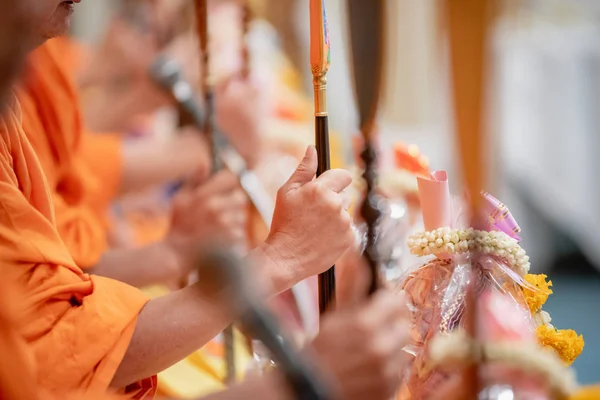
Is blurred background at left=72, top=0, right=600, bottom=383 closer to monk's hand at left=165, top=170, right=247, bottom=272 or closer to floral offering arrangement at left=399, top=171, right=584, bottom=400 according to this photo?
monk's hand at left=165, top=170, right=247, bottom=272

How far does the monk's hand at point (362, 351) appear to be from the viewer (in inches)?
21.6

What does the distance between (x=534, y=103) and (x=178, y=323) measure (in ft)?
6.51

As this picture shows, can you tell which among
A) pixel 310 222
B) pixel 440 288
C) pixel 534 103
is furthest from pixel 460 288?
pixel 534 103

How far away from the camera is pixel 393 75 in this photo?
2.48 meters

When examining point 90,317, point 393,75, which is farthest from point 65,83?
point 393,75

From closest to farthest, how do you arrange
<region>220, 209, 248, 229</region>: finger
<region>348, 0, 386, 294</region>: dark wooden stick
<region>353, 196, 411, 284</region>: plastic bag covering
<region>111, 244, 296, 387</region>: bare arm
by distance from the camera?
<region>348, 0, 386, 294</region>: dark wooden stick → <region>111, 244, 296, 387</region>: bare arm → <region>353, 196, 411, 284</region>: plastic bag covering → <region>220, 209, 248, 229</region>: finger

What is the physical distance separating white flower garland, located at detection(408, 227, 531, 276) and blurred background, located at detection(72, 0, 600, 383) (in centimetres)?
154

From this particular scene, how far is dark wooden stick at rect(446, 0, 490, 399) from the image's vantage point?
0.42 meters

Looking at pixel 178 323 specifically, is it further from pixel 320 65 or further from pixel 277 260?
pixel 320 65


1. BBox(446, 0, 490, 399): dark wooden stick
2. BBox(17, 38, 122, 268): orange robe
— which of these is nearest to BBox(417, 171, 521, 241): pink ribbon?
BBox(446, 0, 490, 399): dark wooden stick

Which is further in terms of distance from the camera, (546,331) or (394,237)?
(394,237)

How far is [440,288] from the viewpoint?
80 centimetres

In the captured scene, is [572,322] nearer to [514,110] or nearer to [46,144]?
[514,110]

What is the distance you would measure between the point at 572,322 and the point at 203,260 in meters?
1.49
